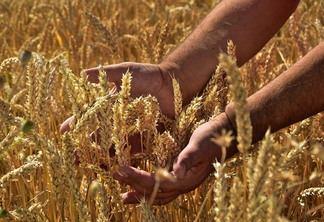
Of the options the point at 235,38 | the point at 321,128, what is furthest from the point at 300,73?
the point at 321,128

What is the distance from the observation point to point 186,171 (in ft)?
3.79

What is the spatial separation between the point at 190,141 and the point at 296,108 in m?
0.24

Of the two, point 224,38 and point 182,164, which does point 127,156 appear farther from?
point 224,38

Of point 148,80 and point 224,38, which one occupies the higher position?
point 224,38

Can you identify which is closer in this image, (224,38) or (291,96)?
(291,96)

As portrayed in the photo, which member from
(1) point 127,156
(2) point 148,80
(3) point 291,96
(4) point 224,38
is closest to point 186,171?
(1) point 127,156

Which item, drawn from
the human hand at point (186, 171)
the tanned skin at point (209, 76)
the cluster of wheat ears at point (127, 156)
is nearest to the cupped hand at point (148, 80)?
the tanned skin at point (209, 76)

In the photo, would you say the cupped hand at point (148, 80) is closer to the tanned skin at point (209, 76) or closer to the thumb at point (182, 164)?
the tanned skin at point (209, 76)

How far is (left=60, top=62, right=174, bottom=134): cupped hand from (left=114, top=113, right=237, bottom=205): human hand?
0.33 m

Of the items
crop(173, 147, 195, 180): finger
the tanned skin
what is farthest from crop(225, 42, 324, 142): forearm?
crop(173, 147, 195, 180): finger

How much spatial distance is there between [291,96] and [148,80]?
45 centimetres

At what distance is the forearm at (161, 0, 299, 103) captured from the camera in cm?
166

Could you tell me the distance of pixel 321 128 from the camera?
1778 millimetres

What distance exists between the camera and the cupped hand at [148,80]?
1.50m
